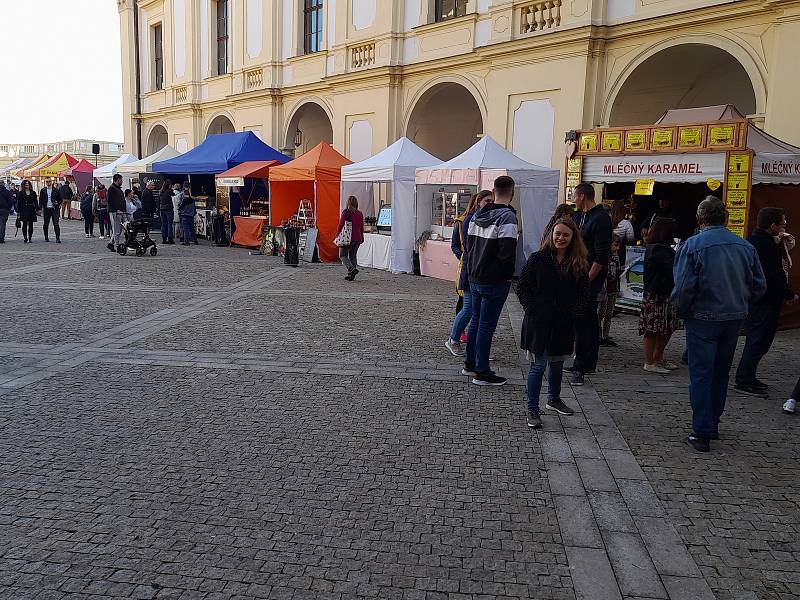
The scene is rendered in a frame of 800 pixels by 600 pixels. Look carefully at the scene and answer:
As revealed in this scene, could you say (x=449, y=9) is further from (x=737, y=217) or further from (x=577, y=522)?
(x=577, y=522)

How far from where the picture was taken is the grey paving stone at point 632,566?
2.89m

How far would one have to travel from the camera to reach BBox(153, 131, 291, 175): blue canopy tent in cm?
1892

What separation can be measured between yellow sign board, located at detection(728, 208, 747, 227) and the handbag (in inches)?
260

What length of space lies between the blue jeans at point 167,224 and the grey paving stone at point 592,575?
18.4 m

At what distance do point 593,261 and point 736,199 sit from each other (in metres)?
2.91

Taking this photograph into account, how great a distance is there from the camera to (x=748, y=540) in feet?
11.0

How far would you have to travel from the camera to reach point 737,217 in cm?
805

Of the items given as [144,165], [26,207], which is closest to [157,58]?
[144,165]

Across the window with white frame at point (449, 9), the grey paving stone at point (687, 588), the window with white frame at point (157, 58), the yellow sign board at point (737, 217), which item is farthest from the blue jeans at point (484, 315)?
the window with white frame at point (157, 58)

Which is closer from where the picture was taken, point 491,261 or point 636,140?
point 491,261

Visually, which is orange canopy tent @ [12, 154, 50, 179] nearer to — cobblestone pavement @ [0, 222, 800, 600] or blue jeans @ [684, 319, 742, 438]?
cobblestone pavement @ [0, 222, 800, 600]

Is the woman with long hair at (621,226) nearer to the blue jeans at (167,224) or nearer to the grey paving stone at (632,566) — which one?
the grey paving stone at (632,566)

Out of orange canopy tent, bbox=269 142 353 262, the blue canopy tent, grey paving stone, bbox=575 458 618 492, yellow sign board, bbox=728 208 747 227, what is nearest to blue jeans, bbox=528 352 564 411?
grey paving stone, bbox=575 458 618 492

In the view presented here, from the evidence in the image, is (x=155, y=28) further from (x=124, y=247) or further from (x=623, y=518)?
(x=623, y=518)
